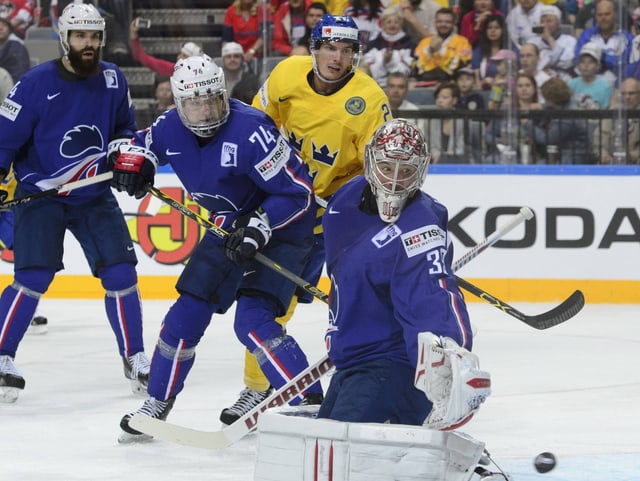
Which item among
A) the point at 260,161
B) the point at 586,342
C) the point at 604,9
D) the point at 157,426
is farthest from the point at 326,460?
the point at 604,9

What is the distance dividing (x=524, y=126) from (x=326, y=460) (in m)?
4.59

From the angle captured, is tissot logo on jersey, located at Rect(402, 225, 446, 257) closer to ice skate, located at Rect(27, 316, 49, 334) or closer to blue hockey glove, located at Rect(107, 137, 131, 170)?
blue hockey glove, located at Rect(107, 137, 131, 170)

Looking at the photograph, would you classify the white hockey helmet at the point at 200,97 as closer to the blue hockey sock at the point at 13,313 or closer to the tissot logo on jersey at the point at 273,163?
the tissot logo on jersey at the point at 273,163

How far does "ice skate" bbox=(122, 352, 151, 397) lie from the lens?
14.8 feet

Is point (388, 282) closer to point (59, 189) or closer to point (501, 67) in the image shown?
point (59, 189)

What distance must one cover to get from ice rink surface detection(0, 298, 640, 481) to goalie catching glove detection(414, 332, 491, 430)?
37.9 inches

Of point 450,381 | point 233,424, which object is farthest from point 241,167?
point 450,381

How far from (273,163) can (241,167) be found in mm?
87

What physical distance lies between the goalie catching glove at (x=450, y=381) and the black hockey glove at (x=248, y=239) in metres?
1.18

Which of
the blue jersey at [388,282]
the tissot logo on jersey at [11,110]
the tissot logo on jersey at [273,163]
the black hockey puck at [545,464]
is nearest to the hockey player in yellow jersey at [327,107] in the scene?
the tissot logo on jersey at [273,163]

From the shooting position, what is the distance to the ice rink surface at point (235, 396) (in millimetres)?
3492

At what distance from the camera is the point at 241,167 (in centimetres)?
364

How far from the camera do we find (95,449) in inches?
146

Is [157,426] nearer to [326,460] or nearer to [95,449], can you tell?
[95,449]
